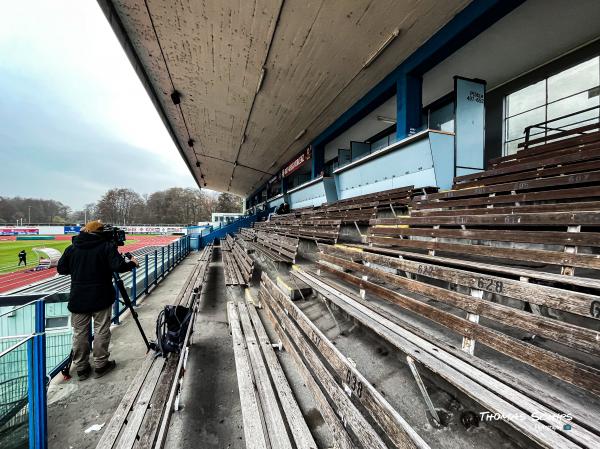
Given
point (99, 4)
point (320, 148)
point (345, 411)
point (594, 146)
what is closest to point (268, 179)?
point (320, 148)

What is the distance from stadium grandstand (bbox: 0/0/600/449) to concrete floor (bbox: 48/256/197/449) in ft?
0.06

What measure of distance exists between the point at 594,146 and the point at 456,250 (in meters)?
2.77

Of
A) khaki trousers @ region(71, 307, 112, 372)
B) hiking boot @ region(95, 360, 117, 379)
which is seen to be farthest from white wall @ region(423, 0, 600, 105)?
hiking boot @ region(95, 360, 117, 379)

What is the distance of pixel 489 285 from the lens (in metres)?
1.59

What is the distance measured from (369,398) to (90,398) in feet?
8.42

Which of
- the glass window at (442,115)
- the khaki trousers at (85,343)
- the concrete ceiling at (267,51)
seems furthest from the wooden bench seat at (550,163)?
the khaki trousers at (85,343)

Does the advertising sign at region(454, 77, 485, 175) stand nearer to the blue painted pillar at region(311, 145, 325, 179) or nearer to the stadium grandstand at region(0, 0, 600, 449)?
the stadium grandstand at region(0, 0, 600, 449)

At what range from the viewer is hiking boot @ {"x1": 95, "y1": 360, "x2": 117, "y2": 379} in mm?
2762

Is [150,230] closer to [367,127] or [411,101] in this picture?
[367,127]

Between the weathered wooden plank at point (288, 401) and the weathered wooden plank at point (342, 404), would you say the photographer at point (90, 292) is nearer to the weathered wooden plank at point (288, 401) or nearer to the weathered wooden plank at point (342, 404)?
the weathered wooden plank at point (288, 401)

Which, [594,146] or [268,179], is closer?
[594,146]

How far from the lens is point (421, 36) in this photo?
5387mm

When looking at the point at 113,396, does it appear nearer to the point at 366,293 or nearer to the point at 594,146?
the point at 366,293

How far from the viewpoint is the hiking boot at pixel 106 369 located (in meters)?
2.76
